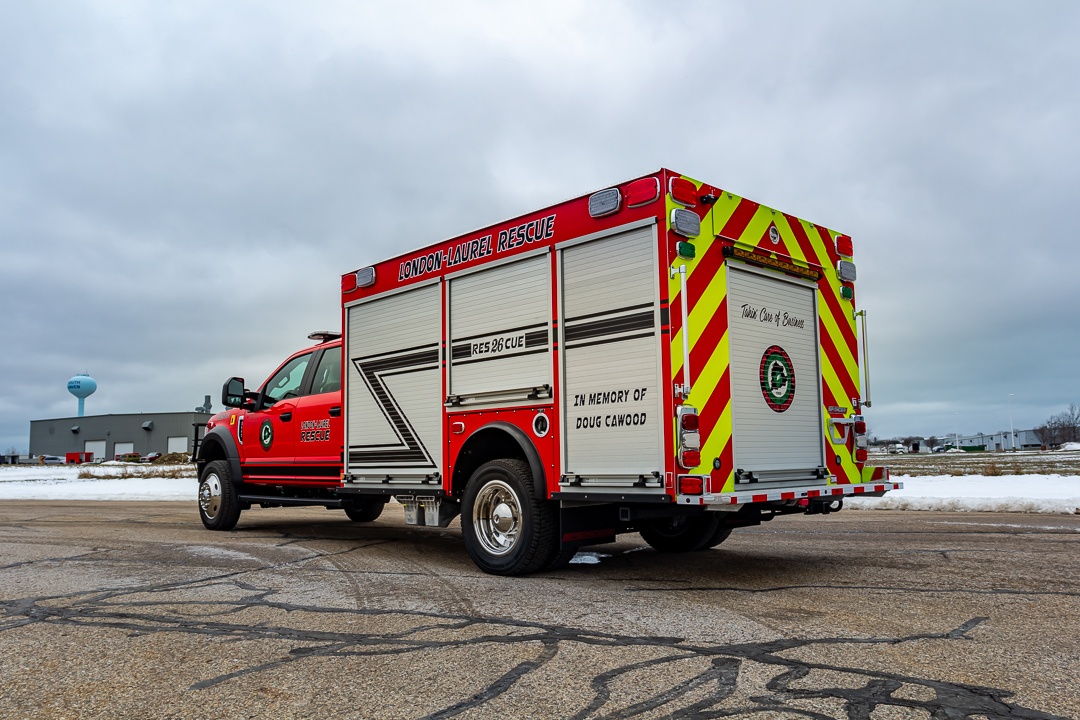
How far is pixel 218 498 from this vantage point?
1064 cm

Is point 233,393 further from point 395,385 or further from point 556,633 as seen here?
point 556,633

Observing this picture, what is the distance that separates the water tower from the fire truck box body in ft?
321

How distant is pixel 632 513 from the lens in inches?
242

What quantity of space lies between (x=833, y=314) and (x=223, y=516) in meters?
7.74

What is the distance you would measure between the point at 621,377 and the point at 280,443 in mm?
5321

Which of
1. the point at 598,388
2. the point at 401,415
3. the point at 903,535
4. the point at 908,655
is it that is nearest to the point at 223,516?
the point at 401,415

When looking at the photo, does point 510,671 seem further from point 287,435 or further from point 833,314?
point 287,435

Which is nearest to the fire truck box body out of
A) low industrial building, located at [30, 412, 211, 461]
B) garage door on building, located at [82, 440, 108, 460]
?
low industrial building, located at [30, 412, 211, 461]

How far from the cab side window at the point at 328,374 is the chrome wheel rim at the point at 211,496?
2270 millimetres

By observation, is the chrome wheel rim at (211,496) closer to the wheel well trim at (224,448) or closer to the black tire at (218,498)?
the black tire at (218,498)

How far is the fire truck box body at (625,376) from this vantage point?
594 cm

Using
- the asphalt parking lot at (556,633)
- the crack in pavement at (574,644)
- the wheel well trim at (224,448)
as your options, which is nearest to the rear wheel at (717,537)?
the asphalt parking lot at (556,633)

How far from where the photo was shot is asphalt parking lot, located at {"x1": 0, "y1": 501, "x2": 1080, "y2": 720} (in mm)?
3379

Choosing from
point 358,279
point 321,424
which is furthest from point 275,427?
point 358,279
